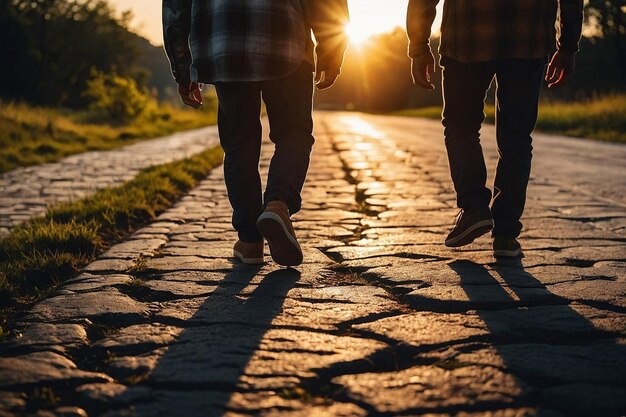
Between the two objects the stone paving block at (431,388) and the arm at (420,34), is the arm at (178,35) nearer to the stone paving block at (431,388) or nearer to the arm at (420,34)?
the arm at (420,34)

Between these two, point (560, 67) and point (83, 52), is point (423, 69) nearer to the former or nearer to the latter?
point (560, 67)

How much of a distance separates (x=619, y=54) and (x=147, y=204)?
36.5 m

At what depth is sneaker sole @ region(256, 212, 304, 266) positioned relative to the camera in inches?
120

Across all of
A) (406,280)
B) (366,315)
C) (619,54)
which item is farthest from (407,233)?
(619,54)

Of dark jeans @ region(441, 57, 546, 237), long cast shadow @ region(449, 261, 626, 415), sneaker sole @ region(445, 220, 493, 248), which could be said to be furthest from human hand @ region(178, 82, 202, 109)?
long cast shadow @ region(449, 261, 626, 415)

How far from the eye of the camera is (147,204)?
5.19 meters

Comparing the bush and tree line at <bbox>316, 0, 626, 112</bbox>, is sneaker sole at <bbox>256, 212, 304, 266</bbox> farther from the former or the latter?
tree line at <bbox>316, 0, 626, 112</bbox>

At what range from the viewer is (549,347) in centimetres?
215

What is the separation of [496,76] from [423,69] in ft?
1.09

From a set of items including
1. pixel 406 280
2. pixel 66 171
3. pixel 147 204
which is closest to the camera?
pixel 406 280

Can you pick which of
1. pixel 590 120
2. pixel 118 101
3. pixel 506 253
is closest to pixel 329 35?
pixel 506 253

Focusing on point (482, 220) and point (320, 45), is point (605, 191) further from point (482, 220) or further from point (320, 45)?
point (320, 45)

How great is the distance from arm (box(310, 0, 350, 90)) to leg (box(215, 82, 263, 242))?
0.32 metres

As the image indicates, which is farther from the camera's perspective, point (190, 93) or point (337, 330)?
point (190, 93)
